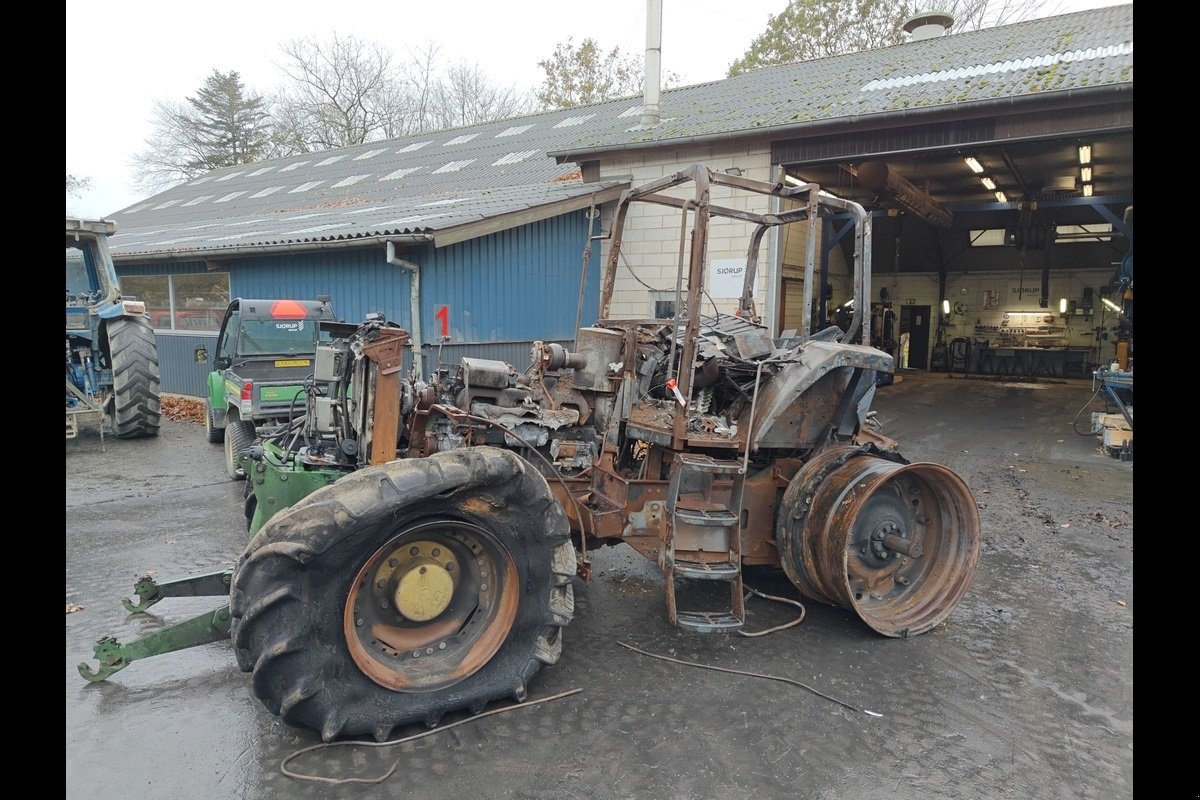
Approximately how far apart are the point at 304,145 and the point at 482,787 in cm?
3830

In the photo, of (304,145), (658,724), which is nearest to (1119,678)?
(658,724)

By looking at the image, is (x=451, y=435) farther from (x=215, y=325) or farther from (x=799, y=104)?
(x=215, y=325)

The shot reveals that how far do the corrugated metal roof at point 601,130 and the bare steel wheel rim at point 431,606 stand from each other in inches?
261

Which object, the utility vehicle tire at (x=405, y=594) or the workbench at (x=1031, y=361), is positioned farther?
the workbench at (x=1031, y=361)

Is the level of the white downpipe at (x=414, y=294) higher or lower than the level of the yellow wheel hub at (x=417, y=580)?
A: higher

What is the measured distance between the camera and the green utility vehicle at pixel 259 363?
764 centimetres

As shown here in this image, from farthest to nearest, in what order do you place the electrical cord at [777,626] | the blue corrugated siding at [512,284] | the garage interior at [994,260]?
the garage interior at [994,260] → the blue corrugated siding at [512,284] → the electrical cord at [777,626]

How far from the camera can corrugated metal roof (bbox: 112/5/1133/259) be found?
31.6ft

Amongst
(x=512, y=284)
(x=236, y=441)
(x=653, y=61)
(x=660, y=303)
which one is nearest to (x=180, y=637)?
(x=236, y=441)

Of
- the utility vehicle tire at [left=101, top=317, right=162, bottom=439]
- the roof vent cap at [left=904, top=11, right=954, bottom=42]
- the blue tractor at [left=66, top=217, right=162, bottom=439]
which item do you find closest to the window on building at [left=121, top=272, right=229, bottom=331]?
the blue tractor at [left=66, top=217, right=162, bottom=439]

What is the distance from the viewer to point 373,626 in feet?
10.4

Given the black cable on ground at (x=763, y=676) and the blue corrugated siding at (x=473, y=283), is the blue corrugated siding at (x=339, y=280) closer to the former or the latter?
the blue corrugated siding at (x=473, y=283)

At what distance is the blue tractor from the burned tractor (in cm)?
565

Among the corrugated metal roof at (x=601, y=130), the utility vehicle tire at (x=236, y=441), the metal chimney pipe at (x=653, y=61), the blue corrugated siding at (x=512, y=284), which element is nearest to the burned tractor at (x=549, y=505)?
the utility vehicle tire at (x=236, y=441)
